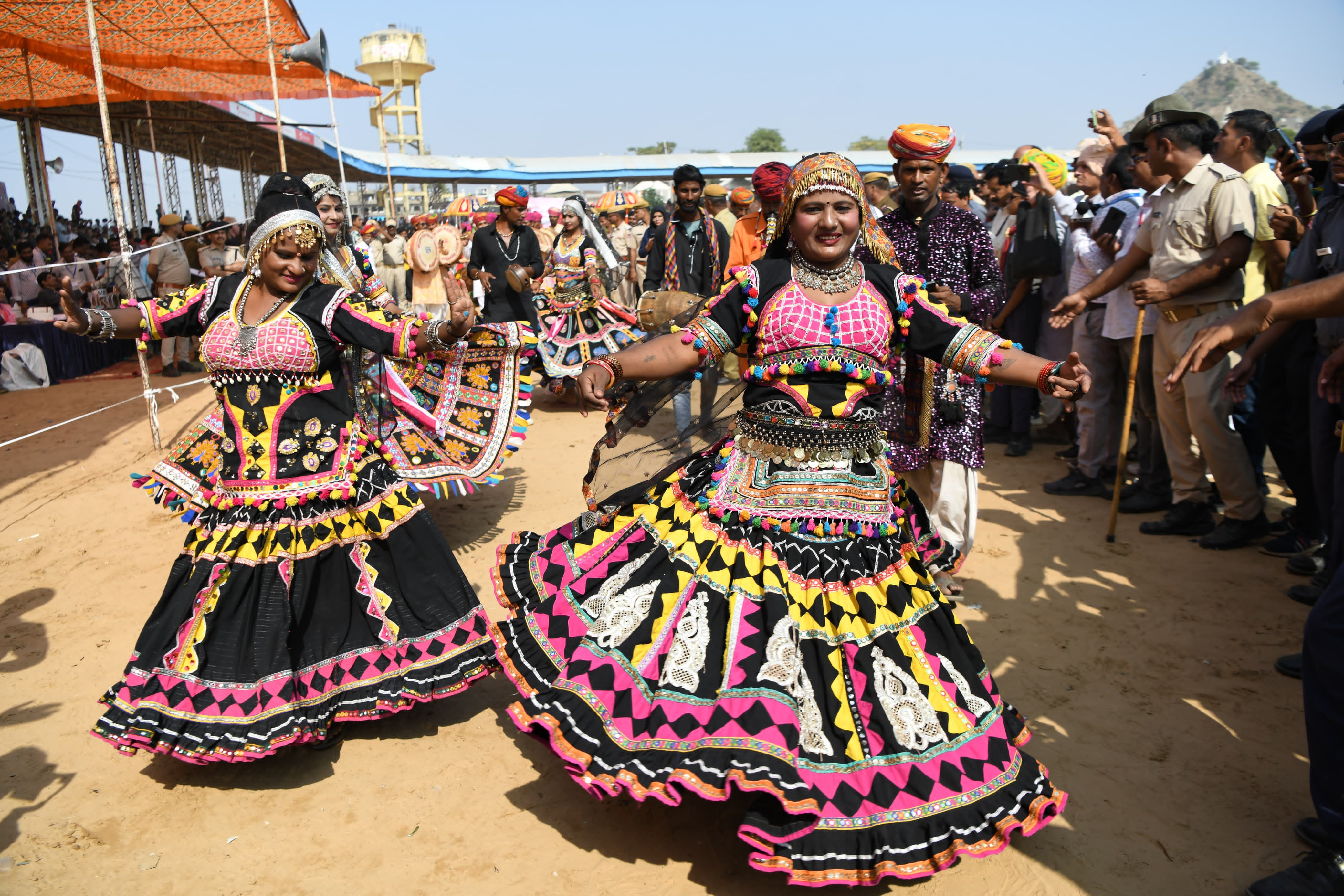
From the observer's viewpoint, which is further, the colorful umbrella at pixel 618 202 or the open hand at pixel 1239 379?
the colorful umbrella at pixel 618 202

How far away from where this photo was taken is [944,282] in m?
4.71

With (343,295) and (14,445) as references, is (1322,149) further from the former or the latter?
(14,445)

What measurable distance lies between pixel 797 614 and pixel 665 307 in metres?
1.31

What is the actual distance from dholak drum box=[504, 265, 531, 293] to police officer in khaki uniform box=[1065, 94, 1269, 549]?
5.23m

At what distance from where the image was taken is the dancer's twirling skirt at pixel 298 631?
3.38 metres

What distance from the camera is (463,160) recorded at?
39031 mm

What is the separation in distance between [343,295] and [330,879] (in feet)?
7.29

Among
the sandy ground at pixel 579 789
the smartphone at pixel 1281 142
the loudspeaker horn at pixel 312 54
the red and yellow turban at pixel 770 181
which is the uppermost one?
the loudspeaker horn at pixel 312 54

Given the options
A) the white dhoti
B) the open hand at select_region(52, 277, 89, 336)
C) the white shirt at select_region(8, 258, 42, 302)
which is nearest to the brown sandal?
the white dhoti

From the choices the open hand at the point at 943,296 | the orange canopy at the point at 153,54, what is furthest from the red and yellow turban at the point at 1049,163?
the orange canopy at the point at 153,54

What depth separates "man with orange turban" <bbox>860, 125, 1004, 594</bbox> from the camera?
179 inches

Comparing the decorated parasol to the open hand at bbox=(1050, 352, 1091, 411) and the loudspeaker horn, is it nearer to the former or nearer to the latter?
the loudspeaker horn

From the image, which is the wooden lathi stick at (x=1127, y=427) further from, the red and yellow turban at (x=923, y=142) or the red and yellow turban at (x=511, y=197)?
the red and yellow turban at (x=511, y=197)

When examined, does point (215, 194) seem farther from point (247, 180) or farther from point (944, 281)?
point (944, 281)
